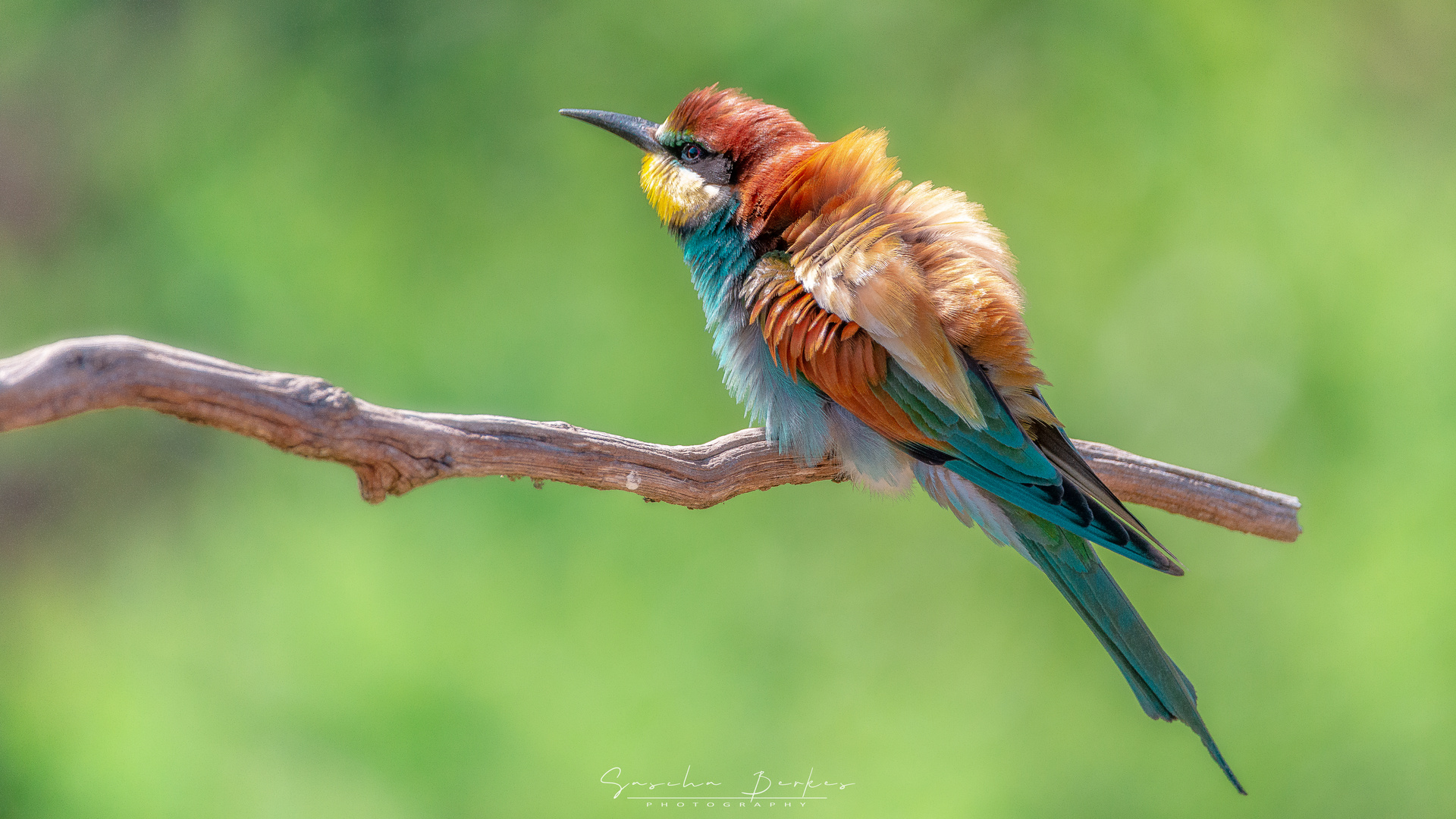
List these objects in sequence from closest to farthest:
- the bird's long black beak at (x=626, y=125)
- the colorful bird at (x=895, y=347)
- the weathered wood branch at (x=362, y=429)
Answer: the weathered wood branch at (x=362, y=429) → the colorful bird at (x=895, y=347) → the bird's long black beak at (x=626, y=125)

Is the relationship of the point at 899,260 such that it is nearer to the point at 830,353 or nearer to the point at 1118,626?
the point at 830,353

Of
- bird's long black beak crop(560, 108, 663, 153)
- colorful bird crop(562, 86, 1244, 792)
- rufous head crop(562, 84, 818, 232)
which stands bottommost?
colorful bird crop(562, 86, 1244, 792)

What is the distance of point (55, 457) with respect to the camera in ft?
7.77

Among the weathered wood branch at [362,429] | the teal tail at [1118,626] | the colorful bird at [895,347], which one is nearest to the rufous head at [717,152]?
the colorful bird at [895,347]

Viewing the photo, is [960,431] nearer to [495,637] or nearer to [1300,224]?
[495,637]

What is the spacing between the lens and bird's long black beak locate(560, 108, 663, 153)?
1.64 m

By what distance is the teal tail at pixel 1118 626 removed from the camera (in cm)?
129

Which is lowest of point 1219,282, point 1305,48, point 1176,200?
point 1219,282

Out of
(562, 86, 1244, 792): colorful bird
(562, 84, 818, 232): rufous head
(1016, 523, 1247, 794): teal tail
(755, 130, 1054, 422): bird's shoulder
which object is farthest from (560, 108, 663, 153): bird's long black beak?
(1016, 523, 1247, 794): teal tail

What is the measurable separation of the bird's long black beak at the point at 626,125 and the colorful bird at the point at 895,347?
0.14 m

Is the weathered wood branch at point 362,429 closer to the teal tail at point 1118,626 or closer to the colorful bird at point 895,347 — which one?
the colorful bird at point 895,347

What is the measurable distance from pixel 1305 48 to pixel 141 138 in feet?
8.80

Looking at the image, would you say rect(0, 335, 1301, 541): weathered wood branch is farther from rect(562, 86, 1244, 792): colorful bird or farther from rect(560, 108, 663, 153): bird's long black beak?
rect(560, 108, 663, 153): bird's long black beak

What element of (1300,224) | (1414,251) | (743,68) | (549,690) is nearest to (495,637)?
(549,690)
